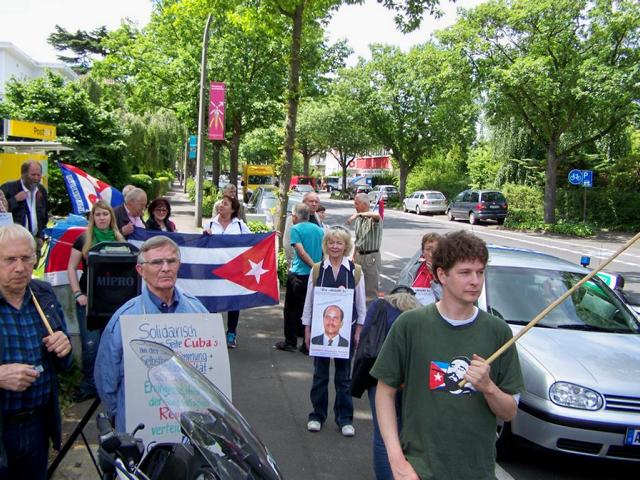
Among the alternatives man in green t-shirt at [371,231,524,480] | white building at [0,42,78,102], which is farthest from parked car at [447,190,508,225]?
white building at [0,42,78,102]

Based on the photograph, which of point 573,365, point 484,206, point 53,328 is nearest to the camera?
point 53,328

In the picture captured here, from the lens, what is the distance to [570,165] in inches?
1361

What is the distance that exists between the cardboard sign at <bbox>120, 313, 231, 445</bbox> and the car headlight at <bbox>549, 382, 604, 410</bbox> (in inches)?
98.1

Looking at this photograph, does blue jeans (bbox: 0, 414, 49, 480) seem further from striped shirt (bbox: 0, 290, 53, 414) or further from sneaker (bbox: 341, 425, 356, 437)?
sneaker (bbox: 341, 425, 356, 437)

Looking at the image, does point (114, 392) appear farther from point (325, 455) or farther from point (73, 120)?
point (73, 120)

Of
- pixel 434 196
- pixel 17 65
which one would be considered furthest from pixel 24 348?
pixel 17 65

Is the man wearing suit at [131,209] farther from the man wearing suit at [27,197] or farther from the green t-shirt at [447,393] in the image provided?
the green t-shirt at [447,393]

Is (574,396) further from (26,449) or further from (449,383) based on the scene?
(26,449)

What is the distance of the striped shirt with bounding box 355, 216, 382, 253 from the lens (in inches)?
Answer: 315

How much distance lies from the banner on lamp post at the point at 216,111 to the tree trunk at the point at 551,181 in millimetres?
17486

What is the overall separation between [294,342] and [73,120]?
16.3m

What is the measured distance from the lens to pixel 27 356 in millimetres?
2803

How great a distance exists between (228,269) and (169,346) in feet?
12.8

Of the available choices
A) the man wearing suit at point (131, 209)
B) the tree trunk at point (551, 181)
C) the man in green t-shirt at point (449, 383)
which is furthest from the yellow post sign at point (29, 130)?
the tree trunk at point (551, 181)
